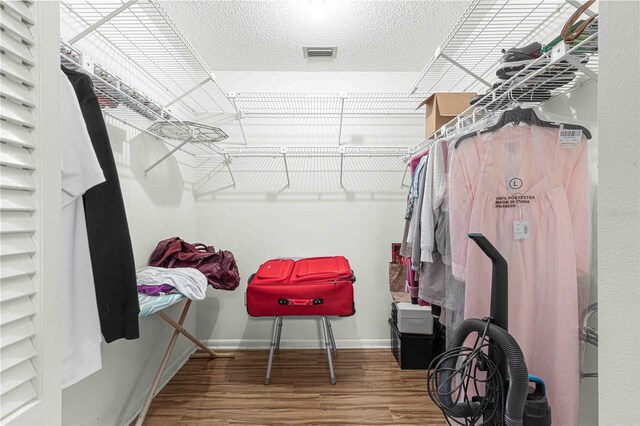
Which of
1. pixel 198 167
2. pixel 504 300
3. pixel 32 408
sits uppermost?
pixel 198 167

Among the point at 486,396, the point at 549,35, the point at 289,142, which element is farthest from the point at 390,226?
the point at 486,396

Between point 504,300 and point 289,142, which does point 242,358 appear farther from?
point 504,300

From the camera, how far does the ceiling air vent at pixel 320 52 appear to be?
2172 millimetres

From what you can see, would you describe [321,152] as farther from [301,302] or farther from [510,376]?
[510,376]

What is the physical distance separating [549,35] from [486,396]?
186 cm

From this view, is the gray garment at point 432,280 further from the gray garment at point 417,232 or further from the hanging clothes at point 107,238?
the hanging clothes at point 107,238

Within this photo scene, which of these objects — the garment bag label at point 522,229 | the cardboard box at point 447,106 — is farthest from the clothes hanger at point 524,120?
the cardboard box at point 447,106

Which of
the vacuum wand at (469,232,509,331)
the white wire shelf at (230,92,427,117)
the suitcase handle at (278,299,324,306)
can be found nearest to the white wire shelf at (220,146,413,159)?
the white wire shelf at (230,92,427,117)

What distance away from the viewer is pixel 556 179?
1055 mm

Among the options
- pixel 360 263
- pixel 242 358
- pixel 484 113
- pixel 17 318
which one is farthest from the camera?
pixel 360 263

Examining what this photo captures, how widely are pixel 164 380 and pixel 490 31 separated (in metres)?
3.14

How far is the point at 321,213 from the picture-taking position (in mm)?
2514

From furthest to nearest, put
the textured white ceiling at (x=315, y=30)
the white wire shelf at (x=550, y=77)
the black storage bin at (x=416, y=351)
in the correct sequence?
the black storage bin at (x=416, y=351)
the textured white ceiling at (x=315, y=30)
the white wire shelf at (x=550, y=77)

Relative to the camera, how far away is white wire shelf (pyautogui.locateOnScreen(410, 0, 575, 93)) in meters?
1.40
